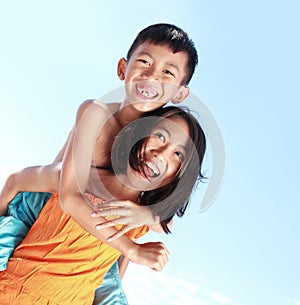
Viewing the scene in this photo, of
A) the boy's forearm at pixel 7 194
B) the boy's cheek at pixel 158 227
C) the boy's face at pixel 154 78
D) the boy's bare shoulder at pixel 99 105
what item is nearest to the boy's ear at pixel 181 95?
the boy's face at pixel 154 78

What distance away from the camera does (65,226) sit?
1.05 metres

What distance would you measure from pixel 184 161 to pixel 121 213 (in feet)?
0.49

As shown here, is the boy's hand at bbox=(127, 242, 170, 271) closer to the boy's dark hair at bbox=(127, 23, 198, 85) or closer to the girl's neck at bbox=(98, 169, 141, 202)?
the girl's neck at bbox=(98, 169, 141, 202)

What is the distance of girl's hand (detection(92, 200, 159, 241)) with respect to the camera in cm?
96

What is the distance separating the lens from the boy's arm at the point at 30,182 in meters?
1.07

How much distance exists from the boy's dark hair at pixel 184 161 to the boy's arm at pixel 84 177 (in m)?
0.06

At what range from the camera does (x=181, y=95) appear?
1.04 m

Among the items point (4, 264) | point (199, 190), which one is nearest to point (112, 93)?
point (199, 190)

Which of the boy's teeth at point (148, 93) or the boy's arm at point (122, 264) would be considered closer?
the boy's teeth at point (148, 93)

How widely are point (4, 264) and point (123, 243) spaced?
0.79 feet

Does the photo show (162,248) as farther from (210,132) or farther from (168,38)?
(168,38)

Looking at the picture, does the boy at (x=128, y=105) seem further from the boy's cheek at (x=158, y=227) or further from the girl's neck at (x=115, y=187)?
the boy's cheek at (x=158, y=227)

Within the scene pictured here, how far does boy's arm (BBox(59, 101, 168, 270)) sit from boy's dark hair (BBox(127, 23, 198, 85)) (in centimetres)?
15

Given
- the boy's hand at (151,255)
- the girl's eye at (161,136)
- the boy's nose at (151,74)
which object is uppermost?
the boy's nose at (151,74)
